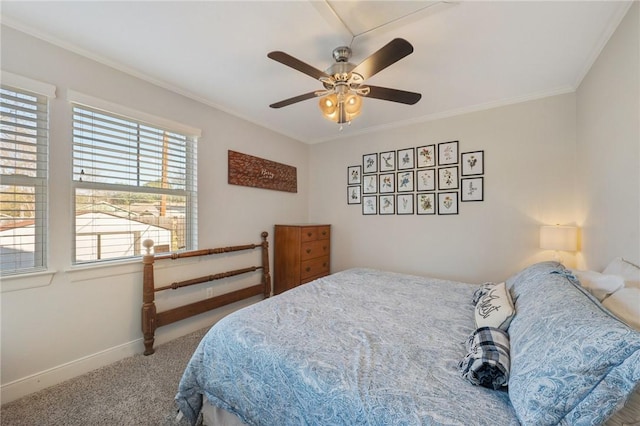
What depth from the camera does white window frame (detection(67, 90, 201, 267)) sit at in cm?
195

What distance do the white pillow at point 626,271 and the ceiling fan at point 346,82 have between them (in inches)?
60.5

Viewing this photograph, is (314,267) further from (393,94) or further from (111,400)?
(393,94)

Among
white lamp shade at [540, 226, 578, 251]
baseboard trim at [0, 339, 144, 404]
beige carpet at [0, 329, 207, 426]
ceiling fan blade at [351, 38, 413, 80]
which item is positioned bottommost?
beige carpet at [0, 329, 207, 426]

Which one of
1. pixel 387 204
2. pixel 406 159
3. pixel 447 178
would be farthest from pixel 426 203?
pixel 406 159

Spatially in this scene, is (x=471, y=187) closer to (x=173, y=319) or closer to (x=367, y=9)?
(x=367, y=9)

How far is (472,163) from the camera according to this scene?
2879 millimetres

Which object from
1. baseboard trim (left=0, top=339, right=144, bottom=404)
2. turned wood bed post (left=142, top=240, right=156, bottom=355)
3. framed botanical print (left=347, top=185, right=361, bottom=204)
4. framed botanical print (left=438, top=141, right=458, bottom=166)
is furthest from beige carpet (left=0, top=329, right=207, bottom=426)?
framed botanical print (left=438, top=141, right=458, bottom=166)

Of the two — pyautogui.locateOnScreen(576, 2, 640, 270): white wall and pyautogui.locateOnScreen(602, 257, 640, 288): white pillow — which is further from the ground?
pyautogui.locateOnScreen(576, 2, 640, 270): white wall

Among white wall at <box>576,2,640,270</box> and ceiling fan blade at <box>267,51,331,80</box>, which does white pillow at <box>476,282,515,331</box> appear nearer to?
white wall at <box>576,2,640,270</box>

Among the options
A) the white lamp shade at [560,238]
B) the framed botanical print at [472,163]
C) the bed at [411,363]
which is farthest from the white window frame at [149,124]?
the white lamp shade at [560,238]

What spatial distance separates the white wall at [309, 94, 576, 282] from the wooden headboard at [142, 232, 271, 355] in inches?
59.0

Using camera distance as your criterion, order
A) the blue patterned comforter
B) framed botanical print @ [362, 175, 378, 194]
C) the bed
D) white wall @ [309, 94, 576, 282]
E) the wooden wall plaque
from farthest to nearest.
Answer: framed botanical print @ [362, 175, 378, 194]
the wooden wall plaque
white wall @ [309, 94, 576, 282]
the blue patterned comforter
the bed

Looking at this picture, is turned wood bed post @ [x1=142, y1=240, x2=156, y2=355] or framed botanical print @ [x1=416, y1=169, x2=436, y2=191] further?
framed botanical print @ [x1=416, y1=169, x2=436, y2=191]

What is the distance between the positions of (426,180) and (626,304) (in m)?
2.19
